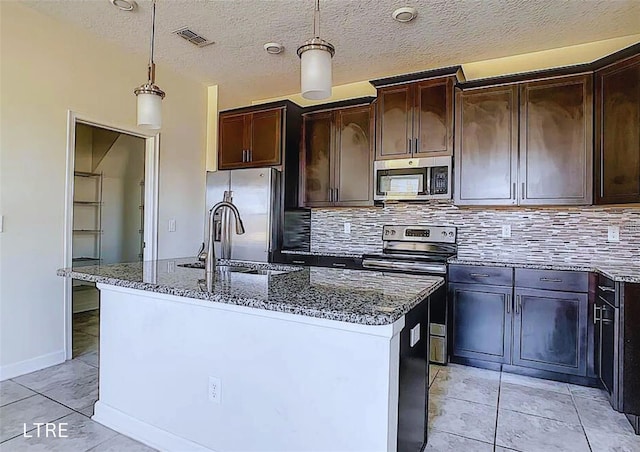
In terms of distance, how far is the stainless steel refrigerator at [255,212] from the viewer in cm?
396

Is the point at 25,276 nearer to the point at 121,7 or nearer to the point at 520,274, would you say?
the point at 121,7

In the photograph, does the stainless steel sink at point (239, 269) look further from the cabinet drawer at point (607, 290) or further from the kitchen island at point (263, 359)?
the cabinet drawer at point (607, 290)

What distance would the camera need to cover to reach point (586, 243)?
3.22m

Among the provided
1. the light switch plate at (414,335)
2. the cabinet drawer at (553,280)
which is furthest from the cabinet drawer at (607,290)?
the light switch plate at (414,335)

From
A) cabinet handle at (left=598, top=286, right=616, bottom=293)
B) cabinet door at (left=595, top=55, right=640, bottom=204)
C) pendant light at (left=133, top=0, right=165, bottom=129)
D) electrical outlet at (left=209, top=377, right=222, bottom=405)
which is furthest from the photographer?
cabinet door at (left=595, top=55, right=640, bottom=204)

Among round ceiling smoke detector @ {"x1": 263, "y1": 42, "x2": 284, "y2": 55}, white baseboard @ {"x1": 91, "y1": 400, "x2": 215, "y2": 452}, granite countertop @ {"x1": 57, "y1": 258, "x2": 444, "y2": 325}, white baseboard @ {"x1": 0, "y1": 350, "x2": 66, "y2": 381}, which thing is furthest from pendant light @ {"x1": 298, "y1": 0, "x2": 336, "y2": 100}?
white baseboard @ {"x1": 0, "y1": 350, "x2": 66, "y2": 381}

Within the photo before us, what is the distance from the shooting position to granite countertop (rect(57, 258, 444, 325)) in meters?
1.31

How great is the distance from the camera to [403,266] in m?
3.37

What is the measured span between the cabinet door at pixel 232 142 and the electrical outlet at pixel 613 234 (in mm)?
3462

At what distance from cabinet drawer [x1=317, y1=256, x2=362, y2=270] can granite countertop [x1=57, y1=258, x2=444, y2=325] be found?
1424 mm

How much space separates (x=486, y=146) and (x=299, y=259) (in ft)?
6.67

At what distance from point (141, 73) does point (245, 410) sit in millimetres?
3308

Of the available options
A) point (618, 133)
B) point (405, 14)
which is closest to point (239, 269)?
point (405, 14)

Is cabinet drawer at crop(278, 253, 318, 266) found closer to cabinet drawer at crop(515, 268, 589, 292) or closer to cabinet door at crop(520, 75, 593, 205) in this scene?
cabinet drawer at crop(515, 268, 589, 292)
